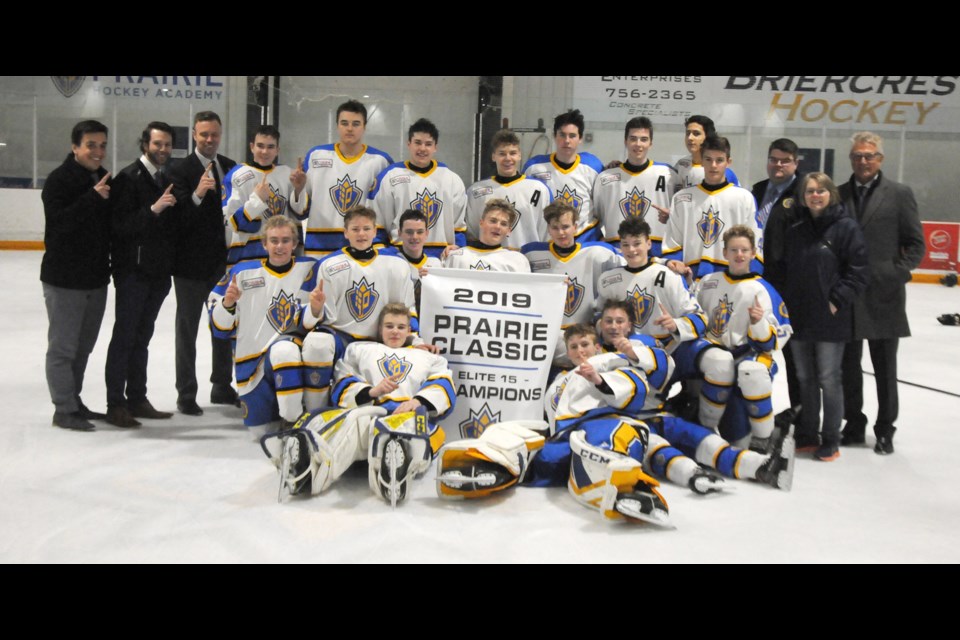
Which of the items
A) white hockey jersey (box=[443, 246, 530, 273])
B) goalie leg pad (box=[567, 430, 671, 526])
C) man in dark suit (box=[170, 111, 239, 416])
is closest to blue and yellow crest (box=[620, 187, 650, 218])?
white hockey jersey (box=[443, 246, 530, 273])

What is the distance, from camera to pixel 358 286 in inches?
148

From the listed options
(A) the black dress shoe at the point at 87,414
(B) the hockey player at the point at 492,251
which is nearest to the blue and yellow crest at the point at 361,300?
(B) the hockey player at the point at 492,251

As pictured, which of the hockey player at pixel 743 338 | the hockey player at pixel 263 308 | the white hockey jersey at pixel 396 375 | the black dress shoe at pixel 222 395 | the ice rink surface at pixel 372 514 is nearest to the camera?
the ice rink surface at pixel 372 514

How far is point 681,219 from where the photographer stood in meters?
4.23

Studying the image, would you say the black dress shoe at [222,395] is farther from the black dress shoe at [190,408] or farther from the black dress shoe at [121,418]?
the black dress shoe at [121,418]

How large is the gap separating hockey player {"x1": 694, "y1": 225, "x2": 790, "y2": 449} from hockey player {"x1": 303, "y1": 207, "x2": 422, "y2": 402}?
130 cm

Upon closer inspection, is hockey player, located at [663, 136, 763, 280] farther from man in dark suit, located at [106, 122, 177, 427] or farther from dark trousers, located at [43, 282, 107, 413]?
dark trousers, located at [43, 282, 107, 413]

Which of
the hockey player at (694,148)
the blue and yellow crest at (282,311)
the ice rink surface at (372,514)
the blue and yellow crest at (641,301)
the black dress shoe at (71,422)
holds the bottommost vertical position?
the ice rink surface at (372,514)

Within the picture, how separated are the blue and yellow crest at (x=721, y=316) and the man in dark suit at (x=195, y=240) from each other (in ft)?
7.74

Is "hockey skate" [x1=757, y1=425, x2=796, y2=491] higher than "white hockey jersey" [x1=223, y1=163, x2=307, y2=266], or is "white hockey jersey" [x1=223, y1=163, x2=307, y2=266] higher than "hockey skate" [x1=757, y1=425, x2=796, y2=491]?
"white hockey jersey" [x1=223, y1=163, x2=307, y2=266]

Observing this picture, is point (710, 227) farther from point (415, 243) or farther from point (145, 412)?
point (145, 412)

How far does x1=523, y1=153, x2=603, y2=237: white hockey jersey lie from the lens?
442cm

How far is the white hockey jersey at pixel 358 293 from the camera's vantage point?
3748 millimetres
